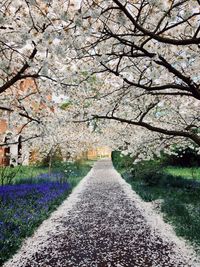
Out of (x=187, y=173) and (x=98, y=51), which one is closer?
(x=98, y=51)

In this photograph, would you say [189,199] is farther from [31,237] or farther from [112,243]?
[31,237]

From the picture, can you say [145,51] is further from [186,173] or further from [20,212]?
[186,173]

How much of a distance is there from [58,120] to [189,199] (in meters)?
7.06

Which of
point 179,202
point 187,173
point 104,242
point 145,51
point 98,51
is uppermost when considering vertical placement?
point 98,51

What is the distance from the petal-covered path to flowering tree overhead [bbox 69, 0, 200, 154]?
2.38 meters

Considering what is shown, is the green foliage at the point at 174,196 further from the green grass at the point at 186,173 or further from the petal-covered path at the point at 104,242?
the green grass at the point at 186,173

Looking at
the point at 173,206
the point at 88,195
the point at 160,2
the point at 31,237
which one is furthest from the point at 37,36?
the point at 88,195

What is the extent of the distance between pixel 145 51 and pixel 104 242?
434cm

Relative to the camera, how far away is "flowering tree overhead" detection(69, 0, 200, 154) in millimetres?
4402

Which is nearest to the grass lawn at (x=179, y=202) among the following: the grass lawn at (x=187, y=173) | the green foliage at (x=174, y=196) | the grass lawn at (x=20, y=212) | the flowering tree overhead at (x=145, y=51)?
the green foliage at (x=174, y=196)

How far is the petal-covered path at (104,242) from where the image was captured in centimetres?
611

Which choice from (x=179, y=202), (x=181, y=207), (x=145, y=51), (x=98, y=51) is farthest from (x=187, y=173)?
(x=145, y=51)

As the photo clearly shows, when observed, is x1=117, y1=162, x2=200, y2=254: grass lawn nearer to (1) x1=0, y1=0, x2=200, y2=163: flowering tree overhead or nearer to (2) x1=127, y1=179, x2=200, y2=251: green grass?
(2) x1=127, y1=179, x2=200, y2=251: green grass

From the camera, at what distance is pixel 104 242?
24.3ft
